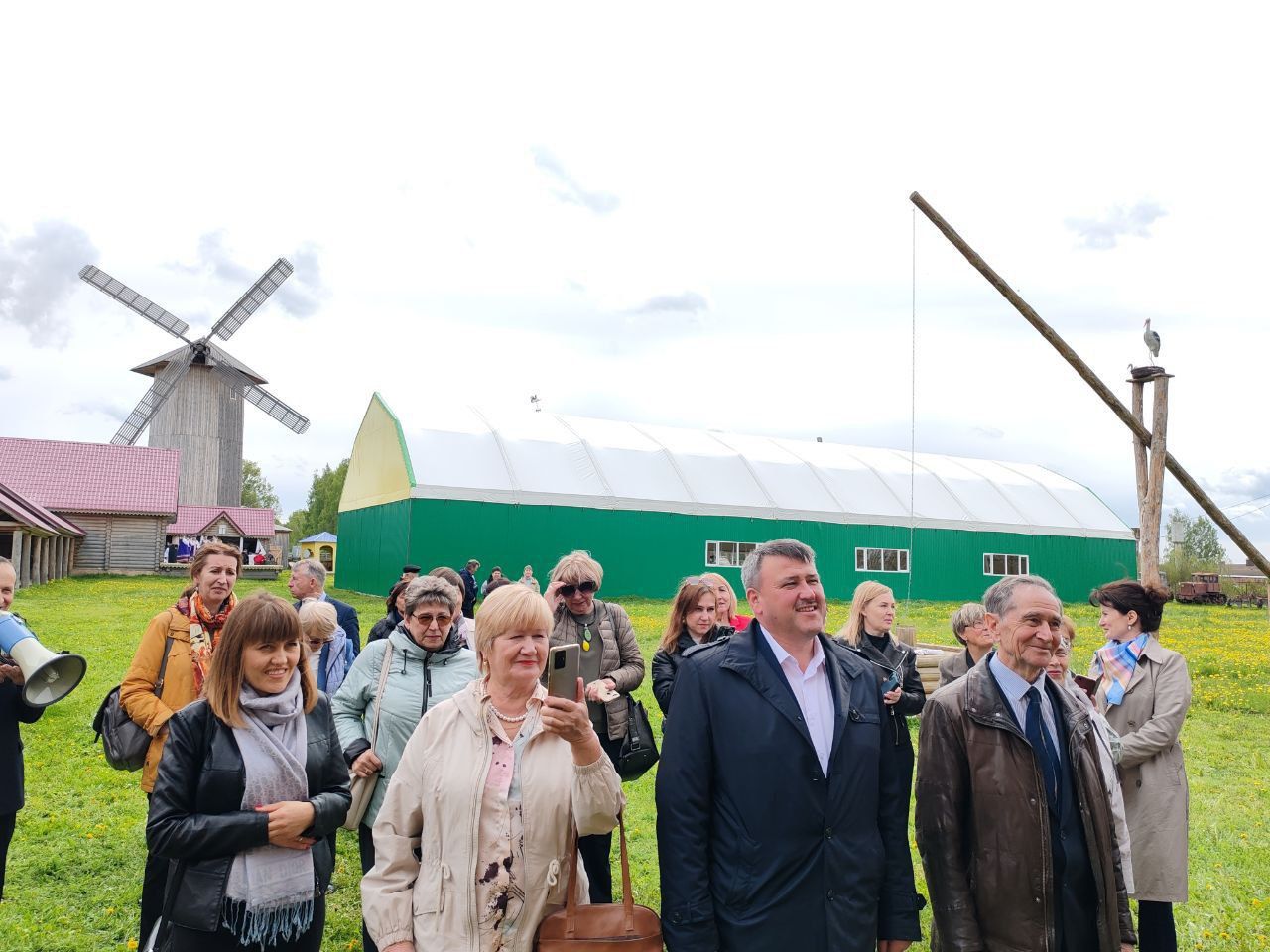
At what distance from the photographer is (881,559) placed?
3047cm

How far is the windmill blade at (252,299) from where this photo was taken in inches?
1961

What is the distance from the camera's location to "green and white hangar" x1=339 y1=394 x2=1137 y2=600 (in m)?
25.8

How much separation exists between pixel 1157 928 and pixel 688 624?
9.34 ft

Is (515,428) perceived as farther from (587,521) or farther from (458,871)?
(458,871)

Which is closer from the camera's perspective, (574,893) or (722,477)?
(574,893)

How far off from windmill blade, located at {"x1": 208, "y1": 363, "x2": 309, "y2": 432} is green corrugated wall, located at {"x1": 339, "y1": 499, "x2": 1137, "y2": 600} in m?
18.6

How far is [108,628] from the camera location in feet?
59.5

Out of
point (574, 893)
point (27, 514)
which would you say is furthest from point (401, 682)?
point (27, 514)

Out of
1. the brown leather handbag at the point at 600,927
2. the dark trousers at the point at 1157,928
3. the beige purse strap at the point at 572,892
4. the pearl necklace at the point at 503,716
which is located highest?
the pearl necklace at the point at 503,716

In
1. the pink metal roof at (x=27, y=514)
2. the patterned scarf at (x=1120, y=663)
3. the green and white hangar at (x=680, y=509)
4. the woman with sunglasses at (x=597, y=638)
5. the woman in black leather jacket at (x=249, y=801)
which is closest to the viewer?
the woman in black leather jacket at (x=249, y=801)

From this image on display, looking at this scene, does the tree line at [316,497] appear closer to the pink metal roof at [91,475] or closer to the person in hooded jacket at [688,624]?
the pink metal roof at [91,475]

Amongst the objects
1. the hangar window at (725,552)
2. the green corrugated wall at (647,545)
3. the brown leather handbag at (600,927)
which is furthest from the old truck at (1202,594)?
the brown leather handbag at (600,927)

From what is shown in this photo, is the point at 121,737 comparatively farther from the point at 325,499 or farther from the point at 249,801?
the point at 325,499

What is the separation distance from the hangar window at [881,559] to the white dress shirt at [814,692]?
2752 cm
